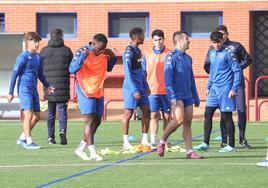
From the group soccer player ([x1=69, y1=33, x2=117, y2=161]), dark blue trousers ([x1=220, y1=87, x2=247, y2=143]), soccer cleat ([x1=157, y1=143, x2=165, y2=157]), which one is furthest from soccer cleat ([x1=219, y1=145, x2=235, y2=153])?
soccer player ([x1=69, y1=33, x2=117, y2=161])

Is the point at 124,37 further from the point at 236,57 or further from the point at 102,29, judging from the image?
the point at 236,57

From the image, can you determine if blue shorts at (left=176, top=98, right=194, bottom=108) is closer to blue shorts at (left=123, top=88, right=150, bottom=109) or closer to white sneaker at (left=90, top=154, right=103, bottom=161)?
white sneaker at (left=90, top=154, right=103, bottom=161)

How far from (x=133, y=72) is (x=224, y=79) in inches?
58.4

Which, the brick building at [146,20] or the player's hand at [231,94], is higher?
the brick building at [146,20]

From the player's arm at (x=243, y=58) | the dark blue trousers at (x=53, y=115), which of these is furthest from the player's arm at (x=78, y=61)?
the dark blue trousers at (x=53, y=115)

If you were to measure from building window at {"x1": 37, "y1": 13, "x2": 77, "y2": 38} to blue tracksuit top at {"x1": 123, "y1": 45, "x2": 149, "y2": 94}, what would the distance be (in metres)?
17.0

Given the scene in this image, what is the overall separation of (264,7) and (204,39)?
219 centimetres

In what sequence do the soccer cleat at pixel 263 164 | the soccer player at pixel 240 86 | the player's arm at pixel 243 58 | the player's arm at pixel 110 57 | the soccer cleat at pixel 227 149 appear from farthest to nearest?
the player's arm at pixel 243 58 → the soccer player at pixel 240 86 → the soccer cleat at pixel 227 149 → the player's arm at pixel 110 57 → the soccer cleat at pixel 263 164

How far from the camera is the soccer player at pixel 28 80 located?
17.1m

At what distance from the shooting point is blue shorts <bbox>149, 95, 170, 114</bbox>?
17.0m

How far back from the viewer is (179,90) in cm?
1469

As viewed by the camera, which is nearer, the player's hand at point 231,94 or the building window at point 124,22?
the player's hand at point 231,94

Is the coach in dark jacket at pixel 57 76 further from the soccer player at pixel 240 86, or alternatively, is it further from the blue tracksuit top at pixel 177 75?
the blue tracksuit top at pixel 177 75

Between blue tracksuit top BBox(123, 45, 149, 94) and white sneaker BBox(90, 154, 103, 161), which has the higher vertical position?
blue tracksuit top BBox(123, 45, 149, 94)
